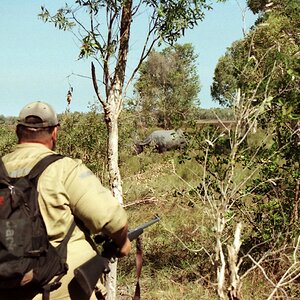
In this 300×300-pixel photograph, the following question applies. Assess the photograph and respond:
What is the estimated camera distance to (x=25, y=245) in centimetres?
242

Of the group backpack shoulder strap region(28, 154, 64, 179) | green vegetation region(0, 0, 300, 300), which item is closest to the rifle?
backpack shoulder strap region(28, 154, 64, 179)

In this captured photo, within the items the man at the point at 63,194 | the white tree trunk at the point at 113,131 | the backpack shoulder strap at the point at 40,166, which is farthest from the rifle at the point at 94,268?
the white tree trunk at the point at 113,131

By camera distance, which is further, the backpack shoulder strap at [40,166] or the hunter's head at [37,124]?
the hunter's head at [37,124]

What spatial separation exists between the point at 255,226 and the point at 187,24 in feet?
7.98

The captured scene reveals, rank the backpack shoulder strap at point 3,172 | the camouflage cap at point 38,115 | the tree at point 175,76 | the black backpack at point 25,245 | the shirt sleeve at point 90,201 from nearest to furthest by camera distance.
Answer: the black backpack at point 25,245 < the backpack shoulder strap at point 3,172 < the shirt sleeve at point 90,201 < the camouflage cap at point 38,115 < the tree at point 175,76

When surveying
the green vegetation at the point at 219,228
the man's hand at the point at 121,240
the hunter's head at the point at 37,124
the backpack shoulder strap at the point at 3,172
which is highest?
the hunter's head at the point at 37,124

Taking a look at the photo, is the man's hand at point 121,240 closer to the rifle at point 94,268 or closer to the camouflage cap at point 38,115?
the rifle at point 94,268

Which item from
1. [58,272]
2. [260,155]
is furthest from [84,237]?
[260,155]

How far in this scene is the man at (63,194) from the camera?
2.60 meters

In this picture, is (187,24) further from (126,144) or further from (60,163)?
(126,144)

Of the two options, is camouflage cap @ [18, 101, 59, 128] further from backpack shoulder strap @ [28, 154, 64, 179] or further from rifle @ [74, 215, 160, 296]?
rifle @ [74, 215, 160, 296]

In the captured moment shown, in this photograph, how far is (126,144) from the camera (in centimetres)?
1203

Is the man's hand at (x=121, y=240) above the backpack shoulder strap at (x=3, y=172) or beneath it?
beneath

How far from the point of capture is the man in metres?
2.60
